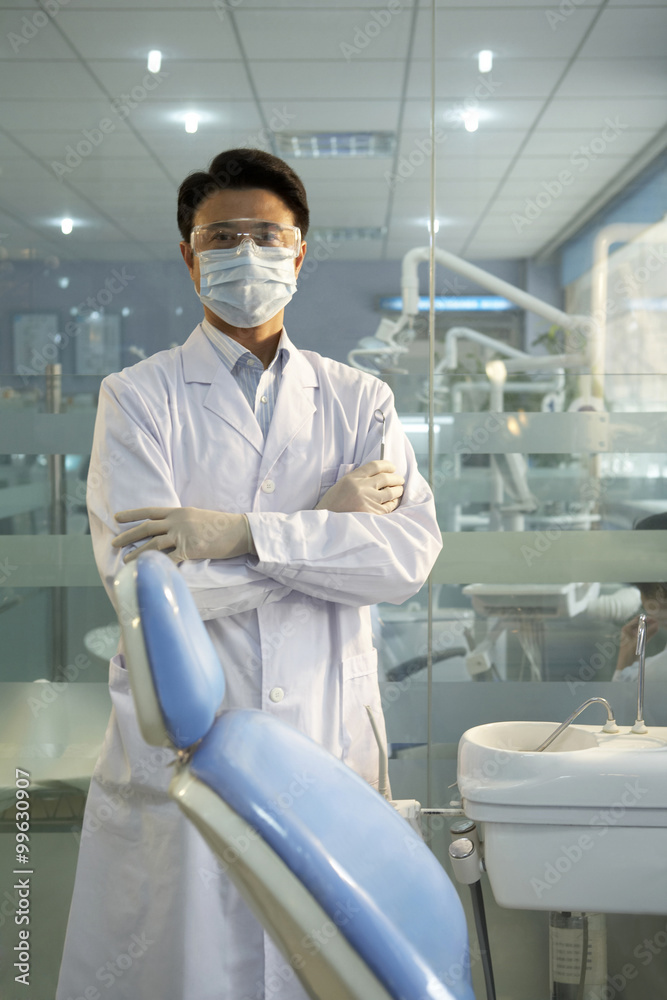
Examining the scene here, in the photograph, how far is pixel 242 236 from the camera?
157 cm

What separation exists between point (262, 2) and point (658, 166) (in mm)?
1132

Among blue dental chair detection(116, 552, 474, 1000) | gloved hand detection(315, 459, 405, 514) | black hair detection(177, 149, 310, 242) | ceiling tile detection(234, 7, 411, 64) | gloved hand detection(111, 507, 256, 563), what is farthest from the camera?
ceiling tile detection(234, 7, 411, 64)

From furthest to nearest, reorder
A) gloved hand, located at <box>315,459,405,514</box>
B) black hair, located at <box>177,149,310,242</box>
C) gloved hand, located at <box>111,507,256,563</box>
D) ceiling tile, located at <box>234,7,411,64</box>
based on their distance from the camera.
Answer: ceiling tile, located at <box>234,7,411,64</box> < black hair, located at <box>177,149,310,242</box> < gloved hand, located at <box>315,459,405,514</box> < gloved hand, located at <box>111,507,256,563</box>

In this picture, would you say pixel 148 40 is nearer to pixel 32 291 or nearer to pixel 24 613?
pixel 32 291

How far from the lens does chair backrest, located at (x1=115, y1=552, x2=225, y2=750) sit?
2.51 feet

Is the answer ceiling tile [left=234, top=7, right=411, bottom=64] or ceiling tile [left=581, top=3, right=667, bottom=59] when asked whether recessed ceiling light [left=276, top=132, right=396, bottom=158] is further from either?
ceiling tile [left=581, top=3, right=667, bottom=59]

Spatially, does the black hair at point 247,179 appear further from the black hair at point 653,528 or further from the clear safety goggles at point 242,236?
the black hair at point 653,528

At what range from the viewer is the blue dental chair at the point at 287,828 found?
2.36 ft

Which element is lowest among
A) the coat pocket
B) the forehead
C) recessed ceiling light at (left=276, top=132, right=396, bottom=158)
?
the coat pocket

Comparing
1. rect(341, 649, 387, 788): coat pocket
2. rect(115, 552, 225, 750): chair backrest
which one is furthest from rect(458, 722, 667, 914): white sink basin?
rect(115, 552, 225, 750): chair backrest

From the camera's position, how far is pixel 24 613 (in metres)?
2.32

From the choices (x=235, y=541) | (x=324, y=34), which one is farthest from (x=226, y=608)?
(x=324, y=34)

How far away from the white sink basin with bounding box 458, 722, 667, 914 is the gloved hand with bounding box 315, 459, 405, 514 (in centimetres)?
51

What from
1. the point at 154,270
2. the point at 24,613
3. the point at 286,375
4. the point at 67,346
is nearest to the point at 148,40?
the point at 154,270
